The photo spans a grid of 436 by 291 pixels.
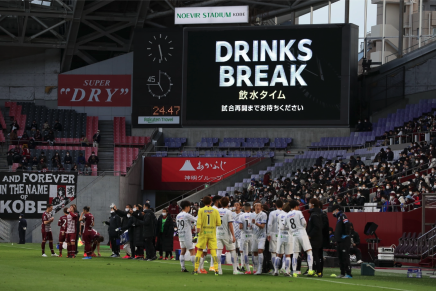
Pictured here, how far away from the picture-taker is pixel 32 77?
46.1m

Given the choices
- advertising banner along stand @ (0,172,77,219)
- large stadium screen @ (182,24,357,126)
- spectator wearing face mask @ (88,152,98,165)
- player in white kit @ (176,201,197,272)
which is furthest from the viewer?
spectator wearing face mask @ (88,152,98,165)

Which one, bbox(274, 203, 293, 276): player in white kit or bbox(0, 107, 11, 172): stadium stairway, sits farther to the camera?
bbox(0, 107, 11, 172): stadium stairway

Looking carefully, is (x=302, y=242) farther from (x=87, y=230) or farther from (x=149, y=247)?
(x=87, y=230)

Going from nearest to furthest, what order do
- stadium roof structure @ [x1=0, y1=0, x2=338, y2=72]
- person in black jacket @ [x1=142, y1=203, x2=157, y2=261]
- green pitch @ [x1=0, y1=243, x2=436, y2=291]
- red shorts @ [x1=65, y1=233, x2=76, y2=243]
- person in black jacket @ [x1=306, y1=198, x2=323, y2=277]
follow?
green pitch @ [x1=0, y1=243, x2=436, y2=291] < person in black jacket @ [x1=306, y1=198, x2=323, y2=277] < person in black jacket @ [x1=142, y1=203, x2=157, y2=261] < red shorts @ [x1=65, y1=233, x2=76, y2=243] < stadium roof structure @ [x1=0, y1=0, x2=338, y2=72]

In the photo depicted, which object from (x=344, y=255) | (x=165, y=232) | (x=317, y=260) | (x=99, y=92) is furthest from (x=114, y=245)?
(x=99, y=92)

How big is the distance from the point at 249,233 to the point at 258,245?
386 millimetres

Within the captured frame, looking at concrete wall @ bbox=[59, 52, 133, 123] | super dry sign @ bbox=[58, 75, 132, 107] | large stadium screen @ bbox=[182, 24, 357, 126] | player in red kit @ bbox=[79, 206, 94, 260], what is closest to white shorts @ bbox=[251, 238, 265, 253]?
player in red kit @ bbox=[79, 206, 94, 260]

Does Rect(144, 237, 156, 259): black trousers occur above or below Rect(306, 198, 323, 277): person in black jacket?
below

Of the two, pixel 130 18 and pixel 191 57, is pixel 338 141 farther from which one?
pixel 130 18

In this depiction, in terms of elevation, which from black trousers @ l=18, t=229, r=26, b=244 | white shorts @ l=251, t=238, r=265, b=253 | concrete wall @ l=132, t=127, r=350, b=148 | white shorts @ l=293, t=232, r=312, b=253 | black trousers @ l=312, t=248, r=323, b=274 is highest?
concrete wall @ l=132, t=127, r=350, b=148

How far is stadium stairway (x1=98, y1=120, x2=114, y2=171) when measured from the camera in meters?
41.1

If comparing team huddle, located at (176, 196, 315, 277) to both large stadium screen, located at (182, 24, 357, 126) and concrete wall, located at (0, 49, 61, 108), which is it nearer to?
large stadium screen, located at (182, 24, 357, 126)

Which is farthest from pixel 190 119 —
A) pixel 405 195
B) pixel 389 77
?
pixel 405 195

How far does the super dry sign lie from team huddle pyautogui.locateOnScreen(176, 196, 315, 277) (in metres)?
30.0
